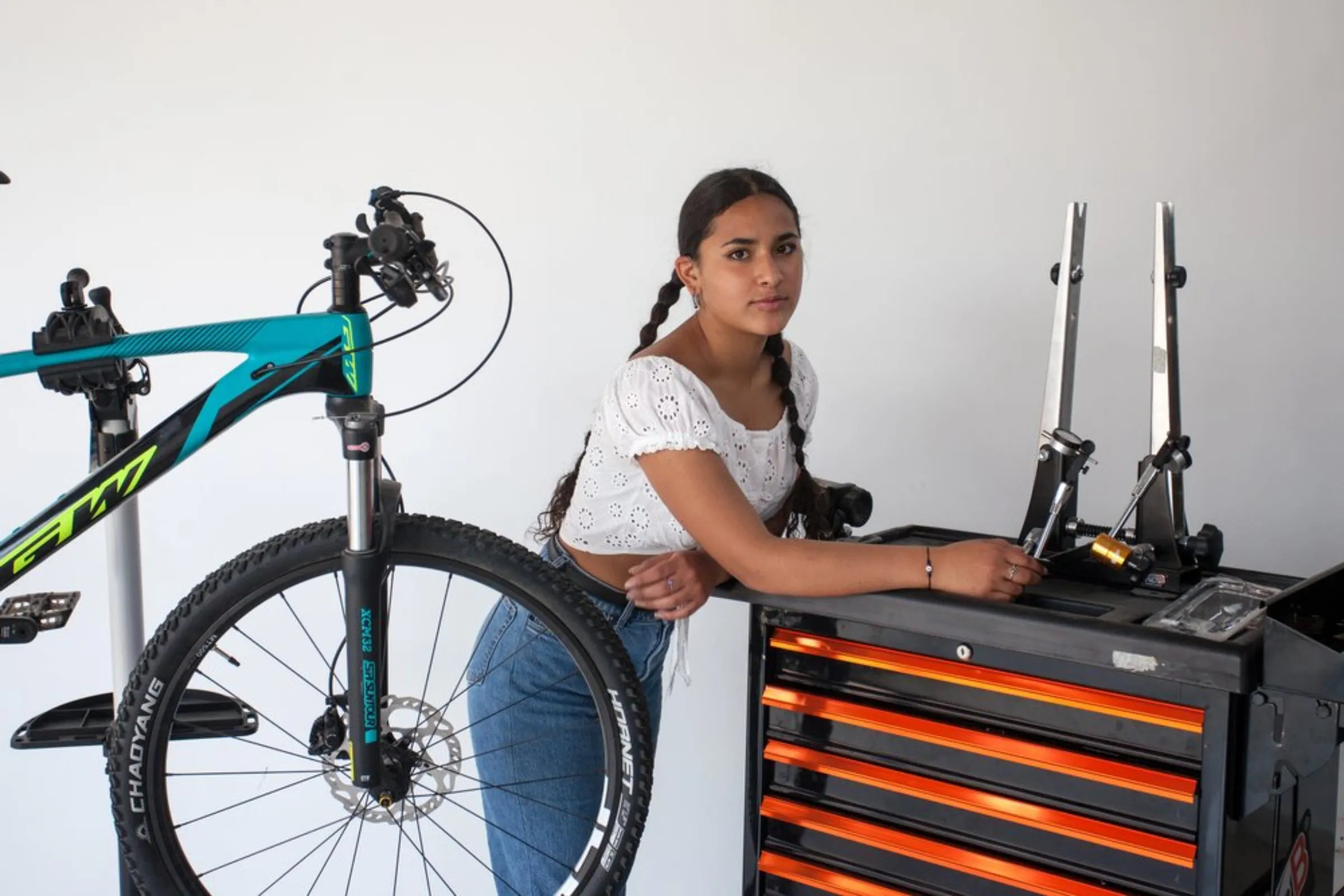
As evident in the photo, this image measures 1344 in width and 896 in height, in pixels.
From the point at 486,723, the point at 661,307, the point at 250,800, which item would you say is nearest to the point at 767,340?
the point at 661,307

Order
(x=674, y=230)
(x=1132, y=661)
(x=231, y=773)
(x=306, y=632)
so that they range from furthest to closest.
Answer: (x=674, y=230)
(x=231, y=773)
(x=306, y=632)
(x=1132, y=661)

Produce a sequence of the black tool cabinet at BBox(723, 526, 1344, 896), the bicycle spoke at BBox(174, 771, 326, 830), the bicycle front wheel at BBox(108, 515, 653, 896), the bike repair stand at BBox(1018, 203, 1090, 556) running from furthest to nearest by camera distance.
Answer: the bike repair stand at BBox(1018, 203, 1090, 556), the bicycle spoke at BBox(174, 771, 326, 830), the bicycle front wheel at BBox(108, 515, 653, 896), the black tool cabinet at BBox(723, 526, 1344, 896)

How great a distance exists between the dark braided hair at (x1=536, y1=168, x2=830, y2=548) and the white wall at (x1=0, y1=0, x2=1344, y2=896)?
1.91 ft

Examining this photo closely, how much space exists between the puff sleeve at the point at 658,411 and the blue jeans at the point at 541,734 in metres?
0.24

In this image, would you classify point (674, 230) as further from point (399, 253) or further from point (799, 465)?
point (399, 253)

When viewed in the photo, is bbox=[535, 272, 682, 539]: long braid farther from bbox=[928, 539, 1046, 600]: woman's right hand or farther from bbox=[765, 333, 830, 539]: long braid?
bbox=[928, 539, 1046, 600]: woman's right hand

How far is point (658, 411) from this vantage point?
166cm

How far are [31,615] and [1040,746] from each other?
4.20ft

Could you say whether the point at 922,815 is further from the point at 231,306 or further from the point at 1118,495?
the point at 231,306

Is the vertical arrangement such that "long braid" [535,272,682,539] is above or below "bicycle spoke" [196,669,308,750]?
above

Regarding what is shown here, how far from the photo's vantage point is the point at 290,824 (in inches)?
115

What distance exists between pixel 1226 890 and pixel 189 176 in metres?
2.21

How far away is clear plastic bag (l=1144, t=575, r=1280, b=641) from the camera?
152 centimetres

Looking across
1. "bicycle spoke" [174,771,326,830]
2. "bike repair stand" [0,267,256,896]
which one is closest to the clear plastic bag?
"bicycle spoke" [174,771,326,830]
